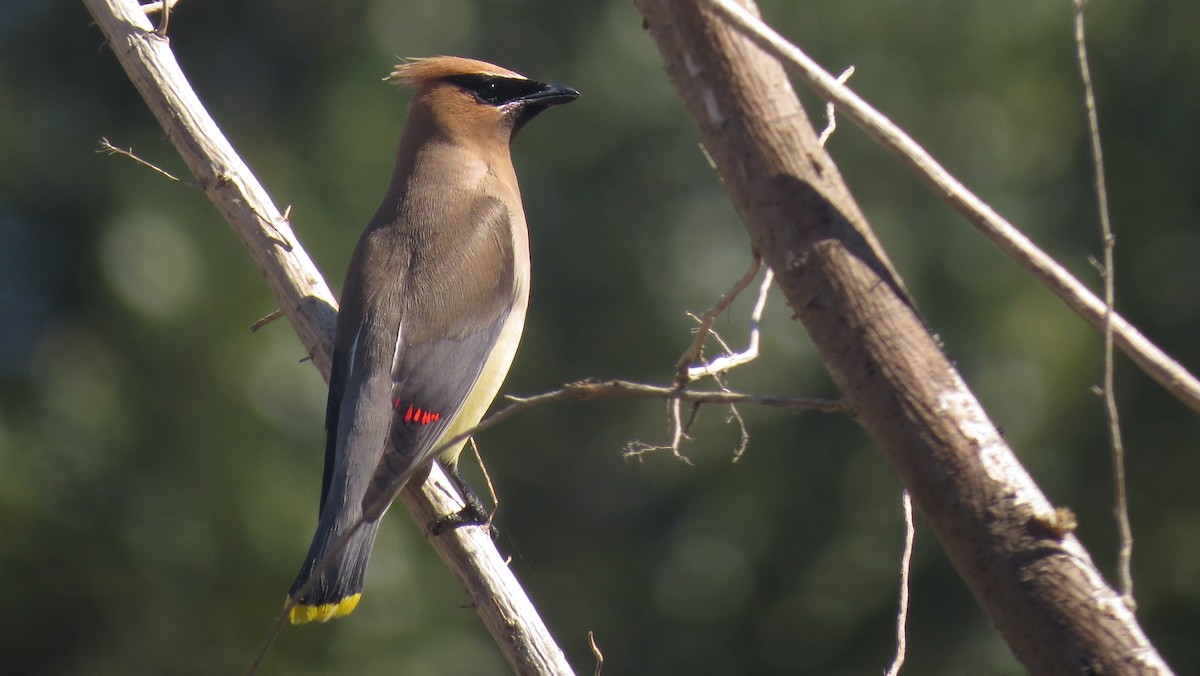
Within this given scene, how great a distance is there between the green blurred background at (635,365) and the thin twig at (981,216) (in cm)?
433

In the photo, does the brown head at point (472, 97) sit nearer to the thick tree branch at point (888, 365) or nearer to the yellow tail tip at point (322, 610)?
the yellow tail tip at point (322, 610)

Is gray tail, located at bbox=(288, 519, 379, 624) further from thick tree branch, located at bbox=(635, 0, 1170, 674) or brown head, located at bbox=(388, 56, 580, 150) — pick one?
thick tree branch, located at bbox=(635, 0, 1170, 674)

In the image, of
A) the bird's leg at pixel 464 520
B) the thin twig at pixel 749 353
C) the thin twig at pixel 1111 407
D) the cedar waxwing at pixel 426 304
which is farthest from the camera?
the cedar waxwing at pixel 426 304

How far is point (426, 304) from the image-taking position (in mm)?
3266

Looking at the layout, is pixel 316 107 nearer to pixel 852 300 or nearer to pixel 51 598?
pixel 51 598

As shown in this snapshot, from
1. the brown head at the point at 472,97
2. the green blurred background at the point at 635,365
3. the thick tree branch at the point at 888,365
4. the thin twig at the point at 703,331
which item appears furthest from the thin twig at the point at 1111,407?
the green blurred background at the point at 635,365

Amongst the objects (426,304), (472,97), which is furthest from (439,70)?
(426,304)

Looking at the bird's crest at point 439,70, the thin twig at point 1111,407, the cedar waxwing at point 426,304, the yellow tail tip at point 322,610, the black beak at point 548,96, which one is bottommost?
the thin twig at point 1111,407

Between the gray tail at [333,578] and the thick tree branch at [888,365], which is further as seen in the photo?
the gray tail at [333,578]

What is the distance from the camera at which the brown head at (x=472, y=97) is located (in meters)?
3.76

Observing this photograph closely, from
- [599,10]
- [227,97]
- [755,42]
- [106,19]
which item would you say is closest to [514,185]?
[106,19]

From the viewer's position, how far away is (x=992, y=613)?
1495mm

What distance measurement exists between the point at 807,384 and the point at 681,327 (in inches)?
30.9

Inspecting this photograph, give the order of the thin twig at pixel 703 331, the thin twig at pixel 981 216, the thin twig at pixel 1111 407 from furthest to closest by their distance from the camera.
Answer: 1. the thin twig at pixel 703 331
2. the thin twig at pixel 981 216
3. the thin twig at pixel 1111 407
